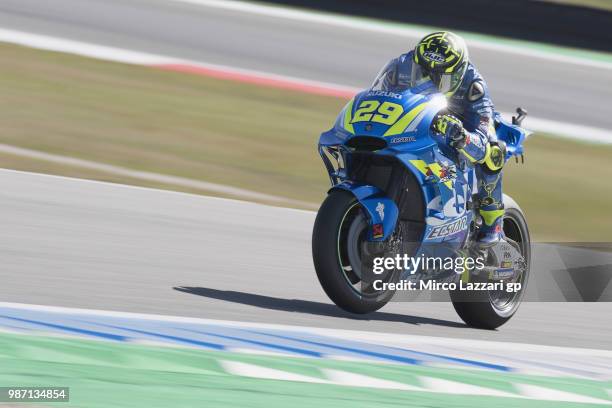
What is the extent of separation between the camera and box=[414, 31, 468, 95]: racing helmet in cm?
705

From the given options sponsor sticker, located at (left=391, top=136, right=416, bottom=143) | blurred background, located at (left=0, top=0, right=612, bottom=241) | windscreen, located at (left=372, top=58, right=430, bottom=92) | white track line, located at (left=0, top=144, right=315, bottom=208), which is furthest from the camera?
blurred background, located at (left=0, top=0, right=612, bottom=241)

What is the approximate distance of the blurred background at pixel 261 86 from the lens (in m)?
12.4

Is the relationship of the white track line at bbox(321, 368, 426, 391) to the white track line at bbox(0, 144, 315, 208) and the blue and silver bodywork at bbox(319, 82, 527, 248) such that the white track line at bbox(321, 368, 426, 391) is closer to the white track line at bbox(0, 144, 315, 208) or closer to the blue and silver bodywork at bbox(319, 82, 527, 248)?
the blue and silver bodywork at bbox(319, 82, 527, 248)

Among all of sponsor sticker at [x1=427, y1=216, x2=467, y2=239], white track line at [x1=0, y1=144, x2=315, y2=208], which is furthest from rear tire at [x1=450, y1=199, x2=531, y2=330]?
white track line at [x1=0, y1=144, x2=315, y2=208]

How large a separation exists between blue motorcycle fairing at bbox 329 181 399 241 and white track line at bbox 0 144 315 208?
4.66m

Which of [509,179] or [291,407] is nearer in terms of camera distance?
[291,407]

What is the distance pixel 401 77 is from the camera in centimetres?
717

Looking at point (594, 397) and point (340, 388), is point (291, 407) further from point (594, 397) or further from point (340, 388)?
point (594, 397)

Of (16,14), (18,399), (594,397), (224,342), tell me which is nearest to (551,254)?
(594,397)

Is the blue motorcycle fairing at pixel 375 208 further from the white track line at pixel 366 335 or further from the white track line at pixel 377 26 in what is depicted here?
the white track line at pixel 377 26

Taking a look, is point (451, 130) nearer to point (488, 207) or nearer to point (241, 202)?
point (488, 207)

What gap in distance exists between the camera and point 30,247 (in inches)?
310

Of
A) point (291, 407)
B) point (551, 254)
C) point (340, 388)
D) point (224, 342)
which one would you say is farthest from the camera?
point (551, 254)

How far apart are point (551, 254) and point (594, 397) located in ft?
13.2
